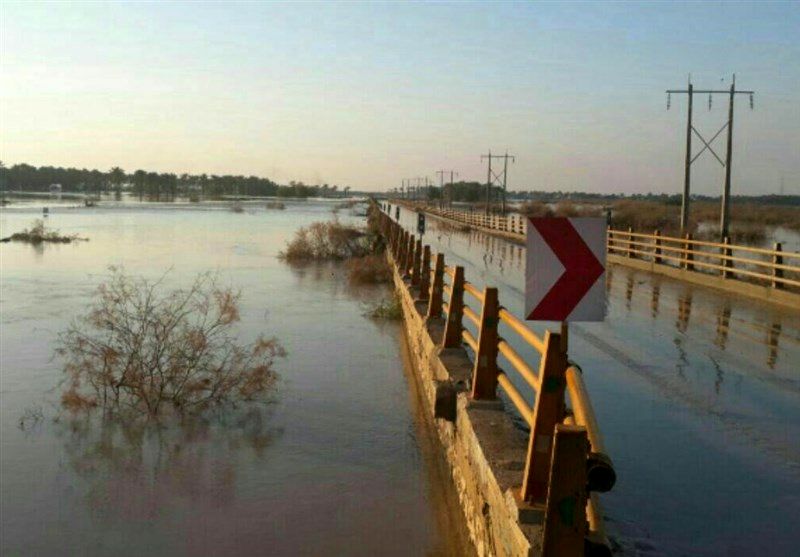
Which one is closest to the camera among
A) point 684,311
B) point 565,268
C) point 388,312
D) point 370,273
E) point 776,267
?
point 565,268

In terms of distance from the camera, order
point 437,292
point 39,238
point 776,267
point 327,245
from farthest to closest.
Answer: point 39,238 < point 327,245 < point 776,267 < point 437,292

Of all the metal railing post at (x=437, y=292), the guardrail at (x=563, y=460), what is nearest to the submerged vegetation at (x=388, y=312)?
the metal railing post at (x=437, y=292)

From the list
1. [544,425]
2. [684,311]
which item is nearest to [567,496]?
[544,425]

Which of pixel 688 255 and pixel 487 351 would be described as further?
pixel 688 255

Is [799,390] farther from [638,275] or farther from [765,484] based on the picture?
[638,275]

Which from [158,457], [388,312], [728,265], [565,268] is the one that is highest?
[565,268]

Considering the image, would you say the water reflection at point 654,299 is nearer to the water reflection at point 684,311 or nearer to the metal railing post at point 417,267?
the water reflection at point 684,311

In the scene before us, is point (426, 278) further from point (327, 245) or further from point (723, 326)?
point (327, 245)

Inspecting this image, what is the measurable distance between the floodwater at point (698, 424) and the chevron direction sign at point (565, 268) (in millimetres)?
1939

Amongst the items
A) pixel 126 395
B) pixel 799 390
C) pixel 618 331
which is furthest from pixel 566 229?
pixel 618 331

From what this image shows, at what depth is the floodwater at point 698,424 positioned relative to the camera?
644 cm

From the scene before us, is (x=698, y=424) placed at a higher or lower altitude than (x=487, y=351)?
lower

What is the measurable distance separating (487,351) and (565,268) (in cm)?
249

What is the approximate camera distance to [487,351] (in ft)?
24.9
